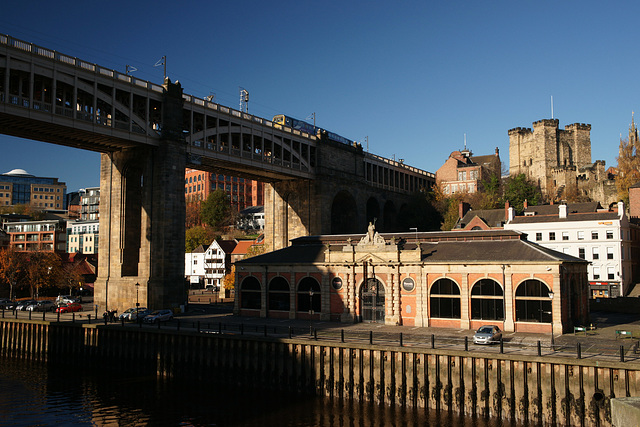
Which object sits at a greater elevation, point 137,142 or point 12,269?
point 137,142

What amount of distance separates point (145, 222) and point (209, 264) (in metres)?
59.3

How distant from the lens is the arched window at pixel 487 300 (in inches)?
1916

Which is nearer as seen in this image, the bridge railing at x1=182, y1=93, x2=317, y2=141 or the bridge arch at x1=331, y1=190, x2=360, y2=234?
the bridge railing at x1=182, y1=93, x2=317, y2=141

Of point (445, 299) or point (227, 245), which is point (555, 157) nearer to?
point (227, 245)

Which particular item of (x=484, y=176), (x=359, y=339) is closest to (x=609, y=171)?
(x=484, y=176)

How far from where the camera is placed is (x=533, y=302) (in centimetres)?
4719

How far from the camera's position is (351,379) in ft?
127

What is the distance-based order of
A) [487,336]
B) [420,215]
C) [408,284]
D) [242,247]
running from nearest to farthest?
[487,336] < [408,284] < [420,215] < [242,247]

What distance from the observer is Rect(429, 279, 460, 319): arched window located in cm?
5050

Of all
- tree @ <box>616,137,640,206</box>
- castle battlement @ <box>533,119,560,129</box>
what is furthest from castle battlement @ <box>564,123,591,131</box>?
tree @ <box>616,137,640,206</box>

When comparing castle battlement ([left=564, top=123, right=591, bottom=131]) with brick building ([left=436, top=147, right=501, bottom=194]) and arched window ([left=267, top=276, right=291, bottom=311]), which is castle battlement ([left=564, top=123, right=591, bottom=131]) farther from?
arched window ([left=267, top=276, right=291, bottom=311])

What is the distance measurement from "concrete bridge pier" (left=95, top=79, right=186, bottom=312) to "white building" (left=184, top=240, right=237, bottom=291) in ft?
160

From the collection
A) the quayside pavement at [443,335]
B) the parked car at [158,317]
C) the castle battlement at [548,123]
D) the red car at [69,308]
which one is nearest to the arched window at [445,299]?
the quayside pavement at [443,335]

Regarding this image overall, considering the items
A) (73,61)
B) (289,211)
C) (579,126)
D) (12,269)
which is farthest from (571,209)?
(12,269)
